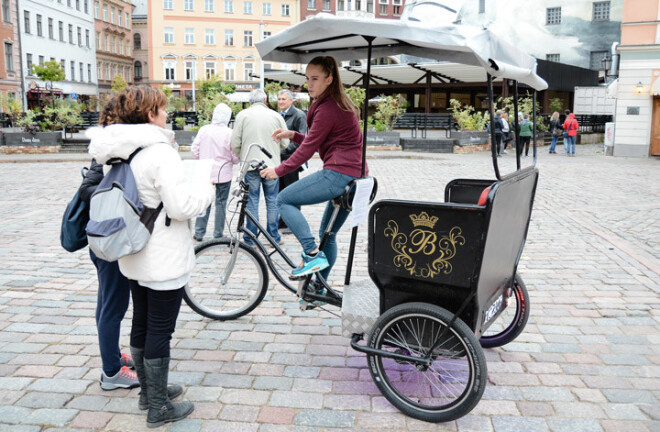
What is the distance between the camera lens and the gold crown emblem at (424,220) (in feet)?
11.1

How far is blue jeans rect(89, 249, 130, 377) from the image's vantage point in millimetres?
3709

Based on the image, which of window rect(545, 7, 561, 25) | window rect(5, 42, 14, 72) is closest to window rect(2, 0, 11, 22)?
window rect(5, 42, 14, 72)

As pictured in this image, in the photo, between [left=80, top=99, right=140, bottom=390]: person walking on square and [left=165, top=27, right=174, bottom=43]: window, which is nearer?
[left=80, top=99, right=140, bottom=390]: person walking on square

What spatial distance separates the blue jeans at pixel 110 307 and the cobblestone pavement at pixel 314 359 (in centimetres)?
23

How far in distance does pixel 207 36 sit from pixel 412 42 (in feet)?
246

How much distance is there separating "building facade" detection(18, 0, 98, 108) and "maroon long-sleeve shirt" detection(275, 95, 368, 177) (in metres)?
52.4

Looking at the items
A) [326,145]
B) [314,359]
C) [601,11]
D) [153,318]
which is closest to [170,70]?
[601,11]

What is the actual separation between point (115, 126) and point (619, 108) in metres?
24.9

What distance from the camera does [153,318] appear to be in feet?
10.9

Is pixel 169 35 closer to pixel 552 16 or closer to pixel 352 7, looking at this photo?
pixel 352 7

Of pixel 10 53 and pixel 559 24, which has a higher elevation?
pixel 559 24

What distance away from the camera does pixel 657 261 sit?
281 inches

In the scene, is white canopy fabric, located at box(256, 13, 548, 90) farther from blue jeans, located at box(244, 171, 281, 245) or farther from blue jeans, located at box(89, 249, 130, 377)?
blue jeans, located at box(244, 171, 281, 245)

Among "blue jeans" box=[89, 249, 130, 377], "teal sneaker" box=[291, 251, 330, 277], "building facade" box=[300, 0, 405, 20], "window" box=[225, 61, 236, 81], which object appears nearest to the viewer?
"blue jeans" box=[89, 249, 130, 377]
